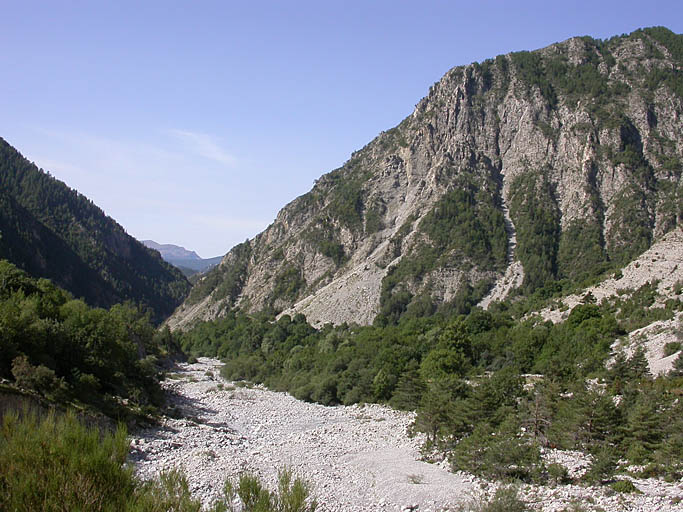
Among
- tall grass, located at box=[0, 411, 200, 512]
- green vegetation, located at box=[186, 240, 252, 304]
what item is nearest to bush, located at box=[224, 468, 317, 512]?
tall grass, located at box=[0, 411, 200, 512]

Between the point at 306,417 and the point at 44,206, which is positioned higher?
the point at 44,206

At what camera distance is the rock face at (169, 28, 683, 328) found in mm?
Result: 101312

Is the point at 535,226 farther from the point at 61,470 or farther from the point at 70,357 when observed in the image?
the point at 61,470

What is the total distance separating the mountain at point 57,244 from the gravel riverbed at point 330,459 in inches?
3695

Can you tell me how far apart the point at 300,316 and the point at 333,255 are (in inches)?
1455

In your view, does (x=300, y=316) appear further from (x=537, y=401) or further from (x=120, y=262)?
(x=120, y=262)

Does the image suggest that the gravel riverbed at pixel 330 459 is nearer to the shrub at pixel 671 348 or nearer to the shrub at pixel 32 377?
the shrub at pixel 32 377

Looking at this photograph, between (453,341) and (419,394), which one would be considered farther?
(453,341)

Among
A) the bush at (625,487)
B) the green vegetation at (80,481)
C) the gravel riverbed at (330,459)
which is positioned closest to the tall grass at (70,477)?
the green vegetation at (80,481)

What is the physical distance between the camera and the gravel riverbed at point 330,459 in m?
20.7

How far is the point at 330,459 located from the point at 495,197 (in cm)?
10059

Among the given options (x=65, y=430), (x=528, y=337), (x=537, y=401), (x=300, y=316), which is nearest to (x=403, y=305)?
(x=300, y=316)

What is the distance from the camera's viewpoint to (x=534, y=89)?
132 meters

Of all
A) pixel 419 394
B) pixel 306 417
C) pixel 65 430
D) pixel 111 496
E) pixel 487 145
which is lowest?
pixel 306 417
